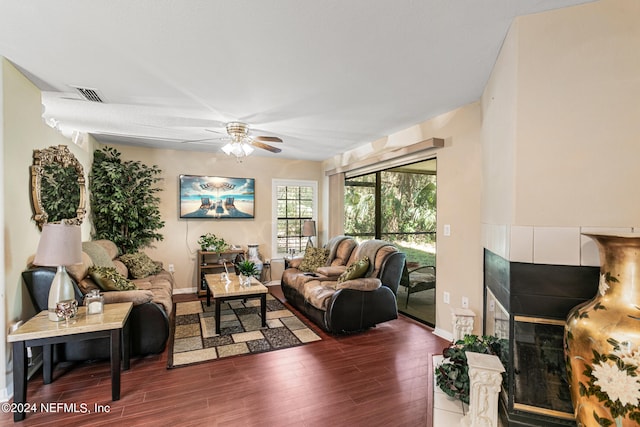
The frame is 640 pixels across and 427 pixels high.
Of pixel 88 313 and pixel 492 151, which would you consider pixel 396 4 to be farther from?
pixel 88 313

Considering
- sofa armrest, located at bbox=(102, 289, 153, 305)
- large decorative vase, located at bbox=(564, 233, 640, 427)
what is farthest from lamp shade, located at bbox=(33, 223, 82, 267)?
large decorative vase, located at bbox=(564, 233, 640, 427)

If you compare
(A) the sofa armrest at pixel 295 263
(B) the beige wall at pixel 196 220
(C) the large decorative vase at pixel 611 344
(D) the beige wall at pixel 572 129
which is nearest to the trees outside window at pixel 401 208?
(A) the sofa armrest at pixel 295 263

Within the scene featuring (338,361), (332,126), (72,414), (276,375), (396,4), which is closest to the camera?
(396,4)

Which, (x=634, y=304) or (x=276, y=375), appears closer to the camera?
(x=634, y=304)

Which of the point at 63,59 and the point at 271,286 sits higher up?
the point at 63,59

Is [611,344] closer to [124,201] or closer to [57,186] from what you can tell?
[57,186]

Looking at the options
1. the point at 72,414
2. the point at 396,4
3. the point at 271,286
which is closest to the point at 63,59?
the point at 396,4

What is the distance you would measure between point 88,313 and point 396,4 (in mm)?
3009

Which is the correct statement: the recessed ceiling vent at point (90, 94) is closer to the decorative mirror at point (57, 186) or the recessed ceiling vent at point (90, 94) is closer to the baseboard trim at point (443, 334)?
the decorative mirror at point (57, 186)

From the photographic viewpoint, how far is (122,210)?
4.30 m

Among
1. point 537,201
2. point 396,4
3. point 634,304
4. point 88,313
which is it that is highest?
point 396,4

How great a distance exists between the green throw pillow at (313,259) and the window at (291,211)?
3.97 feet

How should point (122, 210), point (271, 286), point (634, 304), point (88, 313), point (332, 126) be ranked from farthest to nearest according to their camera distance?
1. point (271, 286)
2. point (122, 210)
3. point (332, 126)
4. point (88, 313)
5. point (634, 304)

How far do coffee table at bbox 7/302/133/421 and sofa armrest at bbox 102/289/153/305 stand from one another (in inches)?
8.2
